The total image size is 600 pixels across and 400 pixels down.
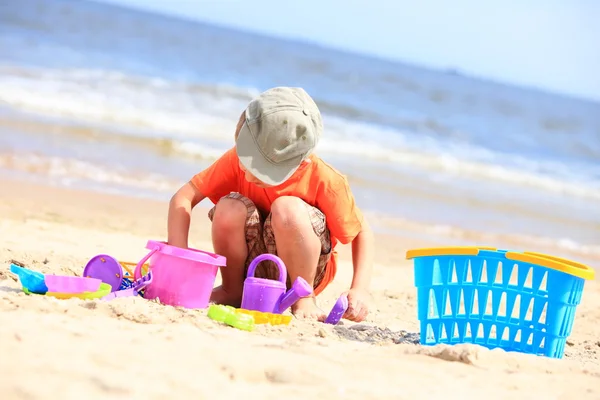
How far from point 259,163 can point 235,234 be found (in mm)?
366

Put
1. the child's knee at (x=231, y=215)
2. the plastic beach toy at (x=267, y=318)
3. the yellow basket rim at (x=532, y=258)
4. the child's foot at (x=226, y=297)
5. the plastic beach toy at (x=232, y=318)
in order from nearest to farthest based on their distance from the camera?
the yellow basket rim at (x=532, y=258) → the plastic beach toy at (x=232, y=318) → the plastic beach toy at (x=267, y=318) → the child's knee at (x=231, y=215) → the child's foot at (x=226, y=297)

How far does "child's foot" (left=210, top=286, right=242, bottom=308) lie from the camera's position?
3160 millimetres

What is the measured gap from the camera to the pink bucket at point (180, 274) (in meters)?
2.76

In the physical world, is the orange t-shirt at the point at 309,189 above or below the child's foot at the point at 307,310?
above

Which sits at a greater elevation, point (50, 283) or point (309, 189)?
point (309, 189)

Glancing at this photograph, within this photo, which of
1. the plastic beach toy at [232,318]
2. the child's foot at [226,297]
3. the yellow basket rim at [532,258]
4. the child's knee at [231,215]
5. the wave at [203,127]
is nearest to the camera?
the yellow basket rim at [532,258]

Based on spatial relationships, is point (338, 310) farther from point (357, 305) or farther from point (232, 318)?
point (232, 318)

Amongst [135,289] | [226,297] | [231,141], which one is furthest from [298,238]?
[231,141]

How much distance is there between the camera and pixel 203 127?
10.3 m

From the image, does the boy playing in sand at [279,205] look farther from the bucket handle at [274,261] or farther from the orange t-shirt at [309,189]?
the bucket handle at [274,261]

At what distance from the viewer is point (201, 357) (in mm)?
2135

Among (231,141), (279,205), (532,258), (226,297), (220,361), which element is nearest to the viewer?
(220,361)

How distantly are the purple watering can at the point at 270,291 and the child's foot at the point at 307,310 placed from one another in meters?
0.18

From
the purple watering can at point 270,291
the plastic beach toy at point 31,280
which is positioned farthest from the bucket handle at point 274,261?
the plastic beach toy at point 31,280
